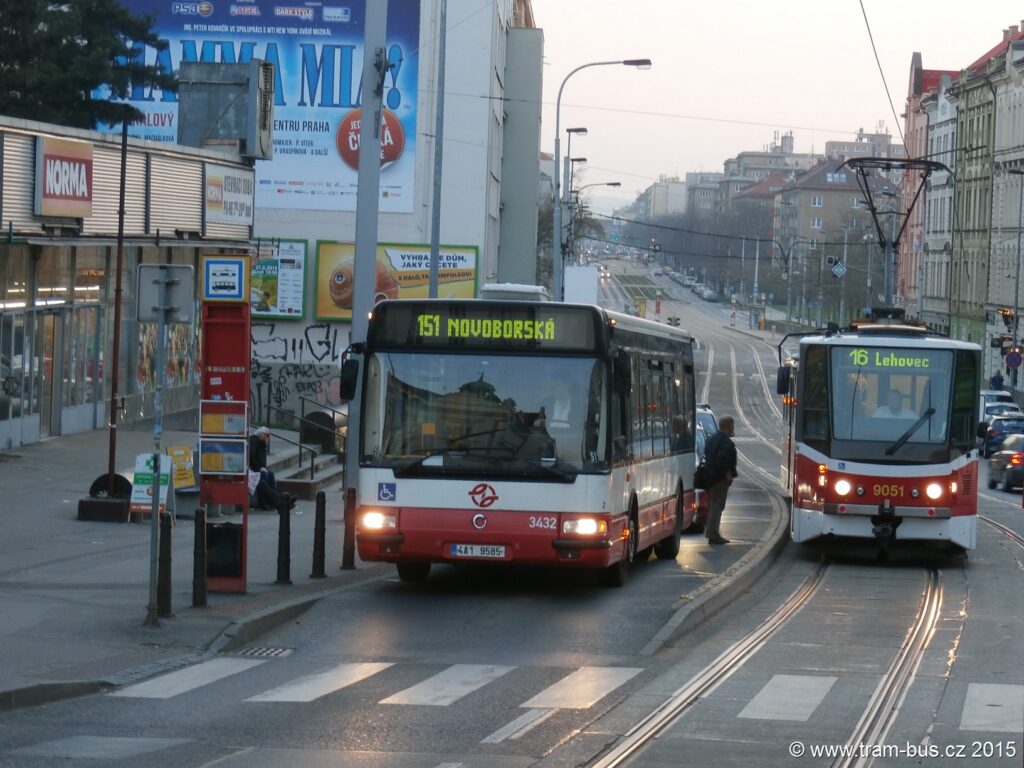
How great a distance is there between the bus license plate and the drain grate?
8.48 feet

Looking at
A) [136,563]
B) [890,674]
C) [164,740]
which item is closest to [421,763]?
[164,740]

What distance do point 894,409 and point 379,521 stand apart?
8.15 m

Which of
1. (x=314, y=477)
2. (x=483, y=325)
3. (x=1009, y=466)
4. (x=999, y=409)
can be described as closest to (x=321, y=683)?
(x=483, y=325)

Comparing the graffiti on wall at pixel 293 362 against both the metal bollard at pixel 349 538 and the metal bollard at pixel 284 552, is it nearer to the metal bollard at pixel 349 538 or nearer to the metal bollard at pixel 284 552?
the metal bollard at pixel 349 538

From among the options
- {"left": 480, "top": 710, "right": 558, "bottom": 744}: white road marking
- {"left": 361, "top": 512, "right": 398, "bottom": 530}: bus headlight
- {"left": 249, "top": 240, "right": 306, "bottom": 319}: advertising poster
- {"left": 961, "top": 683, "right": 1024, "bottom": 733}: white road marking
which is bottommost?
{"left": 480, "top": 710, "right": 558, "bottom": 744}: white road marking

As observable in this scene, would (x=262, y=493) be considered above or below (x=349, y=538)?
below

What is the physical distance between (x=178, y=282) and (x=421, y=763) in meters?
6.00

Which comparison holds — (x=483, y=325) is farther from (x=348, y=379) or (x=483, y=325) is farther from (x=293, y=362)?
(x=293, y=362)

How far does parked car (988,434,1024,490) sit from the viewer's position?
4225 cm

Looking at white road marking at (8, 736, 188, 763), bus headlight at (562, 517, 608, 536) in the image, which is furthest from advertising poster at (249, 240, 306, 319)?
white road marking at (8, 736, 188, 763)

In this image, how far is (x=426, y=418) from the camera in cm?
1499

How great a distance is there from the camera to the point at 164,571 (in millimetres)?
12836

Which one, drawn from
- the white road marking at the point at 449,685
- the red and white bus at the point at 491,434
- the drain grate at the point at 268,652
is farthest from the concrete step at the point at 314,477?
the white road marking at the point at 449,685

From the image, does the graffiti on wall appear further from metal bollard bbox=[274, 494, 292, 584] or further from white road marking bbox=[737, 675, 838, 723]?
white road marking bbox=[737, 675, 838, 723]
